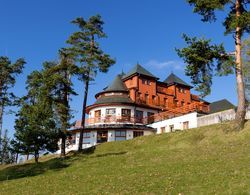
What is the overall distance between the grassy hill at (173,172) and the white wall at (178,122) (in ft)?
40.0

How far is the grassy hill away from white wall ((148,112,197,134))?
12194 mm

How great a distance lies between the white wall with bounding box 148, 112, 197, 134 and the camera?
153 ft

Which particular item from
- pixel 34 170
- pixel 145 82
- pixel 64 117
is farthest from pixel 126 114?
pixel 34 170

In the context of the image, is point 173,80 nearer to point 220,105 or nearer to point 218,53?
point 220,105

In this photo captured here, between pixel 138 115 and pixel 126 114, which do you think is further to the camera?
pixel 138 115

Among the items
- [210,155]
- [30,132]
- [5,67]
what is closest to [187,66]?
[210,155]

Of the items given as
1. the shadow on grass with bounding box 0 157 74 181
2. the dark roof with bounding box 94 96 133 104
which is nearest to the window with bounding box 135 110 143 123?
the dark roof with bounding box 94 96 133 104

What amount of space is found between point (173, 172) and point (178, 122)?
29.8m

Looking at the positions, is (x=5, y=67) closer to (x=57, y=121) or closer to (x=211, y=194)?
(x=57, y=121)

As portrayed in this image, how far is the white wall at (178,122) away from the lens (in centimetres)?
4669

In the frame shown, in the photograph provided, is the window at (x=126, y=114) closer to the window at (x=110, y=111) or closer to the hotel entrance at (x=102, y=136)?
the window at (x=110, y=111)

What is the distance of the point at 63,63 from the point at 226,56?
18.7m

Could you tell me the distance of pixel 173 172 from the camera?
20.0 metres

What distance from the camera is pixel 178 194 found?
14.8m
